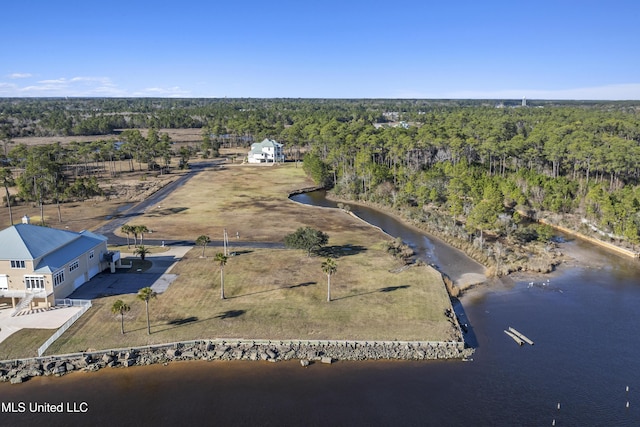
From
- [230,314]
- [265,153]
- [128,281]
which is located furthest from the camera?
[265,153]

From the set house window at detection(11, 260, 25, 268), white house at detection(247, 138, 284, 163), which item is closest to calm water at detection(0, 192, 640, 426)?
house window at detection(11, 260, 25, 268)

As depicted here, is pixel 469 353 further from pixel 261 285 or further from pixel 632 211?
pixel 632 211

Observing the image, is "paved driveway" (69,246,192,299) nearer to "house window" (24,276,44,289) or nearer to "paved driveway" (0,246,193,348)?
"paved driveway" (0,246,193,348)

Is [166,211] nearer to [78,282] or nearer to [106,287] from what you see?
[78,282]

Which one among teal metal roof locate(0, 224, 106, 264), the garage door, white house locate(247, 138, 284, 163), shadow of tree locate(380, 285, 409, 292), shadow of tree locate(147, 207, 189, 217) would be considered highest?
white house locate(247, 138, 284, 163)

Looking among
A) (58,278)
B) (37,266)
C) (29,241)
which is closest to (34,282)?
(37,266)

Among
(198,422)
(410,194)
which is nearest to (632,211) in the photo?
(410,194)

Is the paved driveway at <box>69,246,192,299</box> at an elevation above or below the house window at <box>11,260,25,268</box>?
below

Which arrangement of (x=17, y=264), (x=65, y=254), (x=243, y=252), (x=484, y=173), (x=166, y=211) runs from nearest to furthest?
1. (x=17, y=264)
2. (x=65, y=254)
3. (x=243, y=252)
4. (x=166, y=211)
5. (x=484, y=173)
